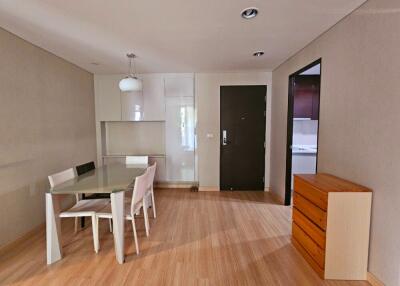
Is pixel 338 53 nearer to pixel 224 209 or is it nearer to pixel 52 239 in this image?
pixel 224 209

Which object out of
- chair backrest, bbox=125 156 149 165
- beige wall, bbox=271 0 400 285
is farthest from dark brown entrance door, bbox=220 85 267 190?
beige wall, bbox=271 0 400 285

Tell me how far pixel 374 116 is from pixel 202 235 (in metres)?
2.15

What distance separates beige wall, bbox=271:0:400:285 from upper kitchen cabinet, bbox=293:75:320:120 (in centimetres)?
166

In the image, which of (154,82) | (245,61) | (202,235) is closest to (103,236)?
(202,235)

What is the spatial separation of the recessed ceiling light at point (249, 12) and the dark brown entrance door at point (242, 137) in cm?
224

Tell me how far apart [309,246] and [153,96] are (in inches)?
144

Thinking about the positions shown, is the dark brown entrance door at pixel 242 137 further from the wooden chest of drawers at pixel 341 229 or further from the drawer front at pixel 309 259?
the wooden chest of drawers at pixel 341 229

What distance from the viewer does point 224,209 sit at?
351 centimetres

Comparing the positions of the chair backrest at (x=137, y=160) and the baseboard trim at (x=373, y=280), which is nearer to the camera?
the baseboard trim at (x=373, y=280)

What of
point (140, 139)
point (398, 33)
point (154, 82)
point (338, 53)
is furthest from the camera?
point (140, 139)

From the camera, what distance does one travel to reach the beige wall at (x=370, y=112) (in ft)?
5.23

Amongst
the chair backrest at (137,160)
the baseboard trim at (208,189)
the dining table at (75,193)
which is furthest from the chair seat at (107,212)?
the baseboard trim at (208,189)

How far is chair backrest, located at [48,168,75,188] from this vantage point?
89.7 inches

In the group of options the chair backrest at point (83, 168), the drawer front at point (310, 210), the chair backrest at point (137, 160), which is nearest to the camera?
the drawer front at point (310, 210)
